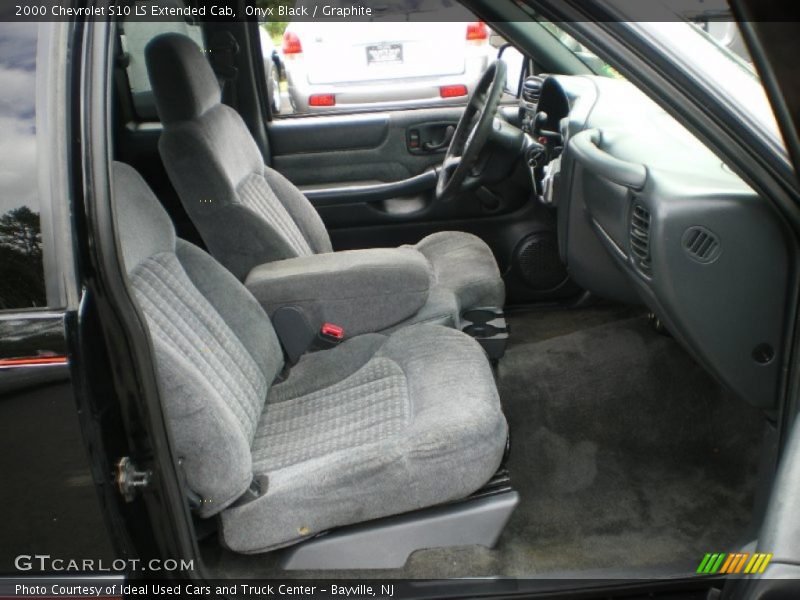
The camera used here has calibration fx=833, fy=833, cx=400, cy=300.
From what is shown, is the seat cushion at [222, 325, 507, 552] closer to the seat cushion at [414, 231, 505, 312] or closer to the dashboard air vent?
the seat cushion at [414, 231, 505, 312]

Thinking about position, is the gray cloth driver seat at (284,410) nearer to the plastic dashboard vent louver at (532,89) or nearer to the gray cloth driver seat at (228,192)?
the gray cloth driver seat at (228,192)

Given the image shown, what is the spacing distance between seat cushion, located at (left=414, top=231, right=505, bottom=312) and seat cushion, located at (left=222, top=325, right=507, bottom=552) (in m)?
0.48

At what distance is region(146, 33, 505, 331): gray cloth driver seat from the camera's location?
2.17m

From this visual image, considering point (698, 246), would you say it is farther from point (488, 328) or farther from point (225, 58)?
point (225, 58)

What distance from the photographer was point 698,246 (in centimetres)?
152

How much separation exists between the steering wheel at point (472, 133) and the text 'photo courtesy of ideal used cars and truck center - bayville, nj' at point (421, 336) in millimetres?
11

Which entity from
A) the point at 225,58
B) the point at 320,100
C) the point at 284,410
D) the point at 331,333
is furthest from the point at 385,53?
the point at 284,410

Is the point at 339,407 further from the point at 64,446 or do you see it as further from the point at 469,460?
the point at 64,446

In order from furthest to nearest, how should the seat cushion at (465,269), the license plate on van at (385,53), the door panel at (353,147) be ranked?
the license plate on van at (385,53) < the door panel at (353,147) < the seat cushion at (465,269)

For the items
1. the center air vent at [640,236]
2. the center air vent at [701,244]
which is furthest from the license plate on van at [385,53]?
the center air vent at [701,244]

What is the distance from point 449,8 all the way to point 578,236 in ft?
4.13

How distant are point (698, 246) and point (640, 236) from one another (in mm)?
212

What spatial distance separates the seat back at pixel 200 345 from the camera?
141 cm

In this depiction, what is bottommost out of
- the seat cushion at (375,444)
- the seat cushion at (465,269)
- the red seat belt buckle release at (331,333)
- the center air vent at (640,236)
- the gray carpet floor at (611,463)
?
the gray carpet floor at (611,463)
